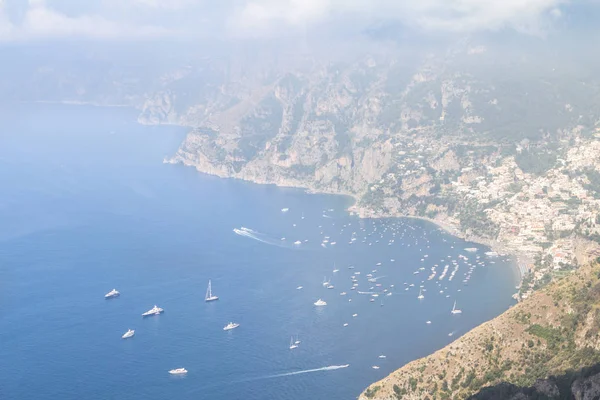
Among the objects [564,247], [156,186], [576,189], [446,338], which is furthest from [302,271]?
[156,186]

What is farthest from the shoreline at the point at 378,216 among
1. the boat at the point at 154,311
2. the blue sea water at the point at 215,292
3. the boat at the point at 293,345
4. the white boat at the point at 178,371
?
the boat at the point at 154,311

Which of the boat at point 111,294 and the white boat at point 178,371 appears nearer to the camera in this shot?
the white boat at point 178,371

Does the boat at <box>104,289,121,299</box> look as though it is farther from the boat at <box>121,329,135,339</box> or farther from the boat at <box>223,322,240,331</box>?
the boat at <box>223,322,240,331</box>

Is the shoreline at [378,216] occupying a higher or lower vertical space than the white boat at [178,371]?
higher

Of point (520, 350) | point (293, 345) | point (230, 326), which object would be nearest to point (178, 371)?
point (230, 326)

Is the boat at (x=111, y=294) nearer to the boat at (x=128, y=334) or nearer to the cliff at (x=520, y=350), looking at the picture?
the boat at (x=128, y=334)

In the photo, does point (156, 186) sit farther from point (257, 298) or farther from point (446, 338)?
point (446, 338)

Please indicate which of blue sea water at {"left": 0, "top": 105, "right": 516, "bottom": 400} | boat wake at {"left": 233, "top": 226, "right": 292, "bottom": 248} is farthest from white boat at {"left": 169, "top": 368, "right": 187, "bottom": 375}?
boat wake at {"left": 233, "top": 226, "right": 292, "bottom": 248}
